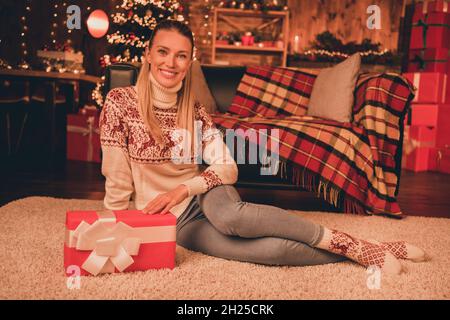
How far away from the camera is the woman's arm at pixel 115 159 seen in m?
1.31

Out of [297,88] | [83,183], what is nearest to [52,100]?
[83,183]

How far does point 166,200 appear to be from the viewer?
4.20 ft

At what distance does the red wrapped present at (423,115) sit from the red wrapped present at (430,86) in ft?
0.22

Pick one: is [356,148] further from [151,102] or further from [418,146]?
[418,146]

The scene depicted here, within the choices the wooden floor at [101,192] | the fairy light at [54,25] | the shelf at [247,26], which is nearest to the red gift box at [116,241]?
the wooden floor at [101,192]

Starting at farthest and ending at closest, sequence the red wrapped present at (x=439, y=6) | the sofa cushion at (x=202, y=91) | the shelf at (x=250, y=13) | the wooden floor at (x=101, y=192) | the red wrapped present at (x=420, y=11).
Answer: the shelf at (x=250, y=13), the red wrapped present at (x=420, y=11), the red wrapped present at (x=439, y=6), the sofa cushion at (x=202, y=91), the wooden floor at (x=101, y=192)

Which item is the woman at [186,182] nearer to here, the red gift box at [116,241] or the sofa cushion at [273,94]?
the red gift box at [116,241]

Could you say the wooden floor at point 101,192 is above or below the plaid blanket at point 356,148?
below

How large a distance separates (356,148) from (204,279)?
121cm

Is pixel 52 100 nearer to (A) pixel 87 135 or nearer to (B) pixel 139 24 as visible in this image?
(A) pixel 87 135

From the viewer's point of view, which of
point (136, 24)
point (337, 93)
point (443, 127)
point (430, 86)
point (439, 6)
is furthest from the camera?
point (136, 24)

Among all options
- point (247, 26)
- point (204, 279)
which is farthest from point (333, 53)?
point (204, 279)

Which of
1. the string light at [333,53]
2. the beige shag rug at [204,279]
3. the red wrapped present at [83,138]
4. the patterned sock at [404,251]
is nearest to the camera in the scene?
the beige shag rug at [204,279]

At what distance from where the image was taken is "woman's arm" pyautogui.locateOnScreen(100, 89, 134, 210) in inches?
51.4
